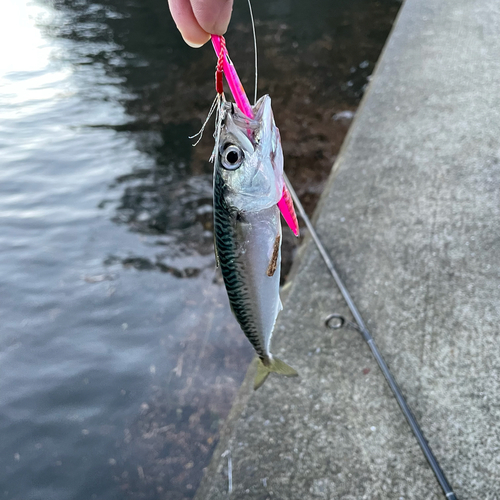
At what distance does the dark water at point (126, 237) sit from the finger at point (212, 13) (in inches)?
120

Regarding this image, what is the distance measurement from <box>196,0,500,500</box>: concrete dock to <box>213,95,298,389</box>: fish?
1294mm

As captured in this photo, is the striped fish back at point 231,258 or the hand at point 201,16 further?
the striped fish back at point 231,258

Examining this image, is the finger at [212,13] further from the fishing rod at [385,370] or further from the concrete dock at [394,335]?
the concrete dock at [394,335]

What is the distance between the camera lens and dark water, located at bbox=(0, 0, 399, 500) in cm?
351

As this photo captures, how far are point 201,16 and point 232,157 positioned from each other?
1.30ft

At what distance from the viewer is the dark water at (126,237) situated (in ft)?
11.5

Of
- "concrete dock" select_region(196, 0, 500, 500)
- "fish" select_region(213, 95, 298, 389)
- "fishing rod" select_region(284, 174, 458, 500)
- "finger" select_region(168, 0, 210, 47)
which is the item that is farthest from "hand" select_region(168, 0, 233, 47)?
"concrete dock" select_region(196, 0, 500, 500)

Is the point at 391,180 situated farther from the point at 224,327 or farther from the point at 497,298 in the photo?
the point at 224,327

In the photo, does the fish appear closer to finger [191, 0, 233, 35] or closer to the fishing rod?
finger [191, 0, 233, 35]

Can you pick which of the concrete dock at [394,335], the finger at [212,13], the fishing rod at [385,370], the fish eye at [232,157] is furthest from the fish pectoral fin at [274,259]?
the concrete dock at [394,335]

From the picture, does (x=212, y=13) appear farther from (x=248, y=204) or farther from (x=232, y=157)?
(x=248, y=204)

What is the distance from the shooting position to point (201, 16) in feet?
3.80

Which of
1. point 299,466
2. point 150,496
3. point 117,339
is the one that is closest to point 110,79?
point 117,339

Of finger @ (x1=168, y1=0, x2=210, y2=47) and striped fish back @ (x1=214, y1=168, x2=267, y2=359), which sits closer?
finger @ (x1=168, y1=0, x2=210, y2=47)
